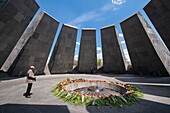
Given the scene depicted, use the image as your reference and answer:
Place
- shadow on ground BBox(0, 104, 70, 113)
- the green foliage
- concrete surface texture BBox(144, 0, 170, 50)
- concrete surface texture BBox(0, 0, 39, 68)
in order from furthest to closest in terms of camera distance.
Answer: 1. concrete surface texture BBox(144, 0, 170, 50)
2. concrete surface texture BBox(0, 0, 39, 68)
3. the green foliage
4. shadow on ground BBox(0, 104, 70, 113)

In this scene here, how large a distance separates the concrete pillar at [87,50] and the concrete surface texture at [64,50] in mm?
1658

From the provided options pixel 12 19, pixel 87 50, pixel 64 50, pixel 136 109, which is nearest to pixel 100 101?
pixel 136 109

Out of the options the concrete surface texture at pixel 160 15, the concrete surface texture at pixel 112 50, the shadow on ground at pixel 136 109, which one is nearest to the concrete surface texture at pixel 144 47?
the concrete surface texture at pixel 112 50

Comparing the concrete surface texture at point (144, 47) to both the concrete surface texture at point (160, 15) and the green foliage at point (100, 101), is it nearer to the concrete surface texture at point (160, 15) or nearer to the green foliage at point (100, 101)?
the concrete surface texture at point (160, 15)

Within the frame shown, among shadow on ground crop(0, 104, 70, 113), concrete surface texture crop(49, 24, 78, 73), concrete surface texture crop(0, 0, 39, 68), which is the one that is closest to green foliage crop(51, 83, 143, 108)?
shadow on ground crop(0, 104, 70, 113)

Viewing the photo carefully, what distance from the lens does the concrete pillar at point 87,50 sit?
1669 cm

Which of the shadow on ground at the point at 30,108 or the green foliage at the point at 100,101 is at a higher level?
the green foliage at the point at 100,101

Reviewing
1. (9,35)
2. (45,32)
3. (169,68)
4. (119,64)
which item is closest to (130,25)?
(119,64)

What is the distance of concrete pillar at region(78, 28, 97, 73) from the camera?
16688 mm

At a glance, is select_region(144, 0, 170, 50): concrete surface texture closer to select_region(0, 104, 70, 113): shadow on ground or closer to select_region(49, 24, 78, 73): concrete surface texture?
select_region(49, 24, 78, 73): concrete surface texture

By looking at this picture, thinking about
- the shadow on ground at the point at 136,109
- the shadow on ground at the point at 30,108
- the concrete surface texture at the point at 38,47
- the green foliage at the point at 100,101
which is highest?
the concrete surface texture at the point at 38,47

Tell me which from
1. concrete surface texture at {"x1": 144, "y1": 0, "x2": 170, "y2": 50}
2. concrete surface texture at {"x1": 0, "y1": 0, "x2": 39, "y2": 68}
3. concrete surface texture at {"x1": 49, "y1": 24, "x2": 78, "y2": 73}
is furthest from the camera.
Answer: concrete surface texture at {"x1": 49, "y1": 24, "x2": 78, "y2": 73}

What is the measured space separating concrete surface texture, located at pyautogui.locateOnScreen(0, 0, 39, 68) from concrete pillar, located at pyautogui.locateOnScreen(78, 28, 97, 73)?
29.3 feet

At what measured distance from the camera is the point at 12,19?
25.2 ft
